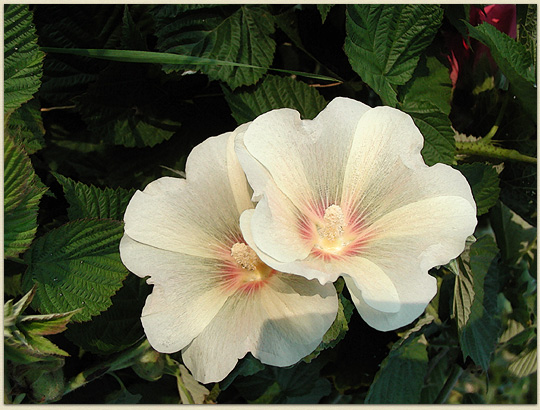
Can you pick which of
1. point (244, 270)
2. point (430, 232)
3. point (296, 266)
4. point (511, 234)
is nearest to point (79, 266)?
point (244, 270)

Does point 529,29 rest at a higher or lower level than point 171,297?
higher

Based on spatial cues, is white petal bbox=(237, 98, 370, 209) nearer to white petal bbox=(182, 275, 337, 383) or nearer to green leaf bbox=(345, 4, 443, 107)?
white petal bbox=(182, 275, 337, 383)

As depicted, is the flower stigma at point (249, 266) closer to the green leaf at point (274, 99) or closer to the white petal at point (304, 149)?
the white petal at point (304, 149)

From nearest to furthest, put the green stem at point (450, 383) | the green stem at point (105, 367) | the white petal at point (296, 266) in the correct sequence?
1. the white petal at point (296, 266)
2. the green stem at point (105, 367)
3. the green stem at point (450, 383)

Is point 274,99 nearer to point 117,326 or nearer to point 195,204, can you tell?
point 195,204

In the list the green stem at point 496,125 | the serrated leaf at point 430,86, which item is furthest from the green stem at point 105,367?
the green stem at point 496,125

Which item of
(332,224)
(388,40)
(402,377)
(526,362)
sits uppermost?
(388,40)

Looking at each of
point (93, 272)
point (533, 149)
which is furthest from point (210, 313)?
point (533, 149)

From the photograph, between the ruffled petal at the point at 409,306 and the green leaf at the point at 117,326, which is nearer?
the ruffled petal at the point at 409,306
